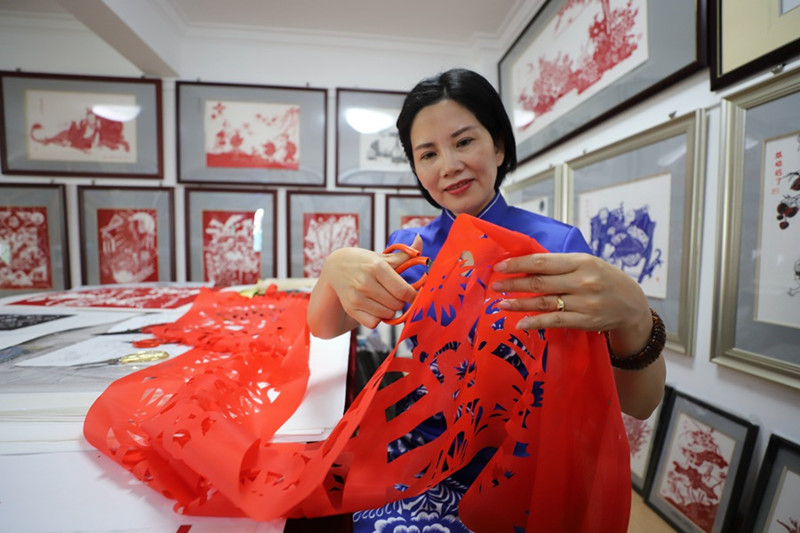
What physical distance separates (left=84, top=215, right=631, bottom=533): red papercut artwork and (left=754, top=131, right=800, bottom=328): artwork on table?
650mm

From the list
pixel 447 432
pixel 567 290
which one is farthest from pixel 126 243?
pixel 567 290

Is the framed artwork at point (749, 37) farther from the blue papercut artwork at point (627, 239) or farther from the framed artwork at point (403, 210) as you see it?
the framed artwork at point (403, 210)

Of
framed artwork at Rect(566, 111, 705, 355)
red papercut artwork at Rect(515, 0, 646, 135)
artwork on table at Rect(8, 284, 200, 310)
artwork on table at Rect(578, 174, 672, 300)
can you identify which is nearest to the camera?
→ framed artwork at Rect(566, 111, 705, 355)

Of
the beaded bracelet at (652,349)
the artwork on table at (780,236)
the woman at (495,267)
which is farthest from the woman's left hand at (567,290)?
the artwork on table at (780,236)

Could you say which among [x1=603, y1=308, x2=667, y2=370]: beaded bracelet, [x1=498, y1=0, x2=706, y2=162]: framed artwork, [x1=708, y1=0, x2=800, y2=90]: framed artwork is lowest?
[x1=603, y1=308, x2=667, y2=370]: beaded bracelet

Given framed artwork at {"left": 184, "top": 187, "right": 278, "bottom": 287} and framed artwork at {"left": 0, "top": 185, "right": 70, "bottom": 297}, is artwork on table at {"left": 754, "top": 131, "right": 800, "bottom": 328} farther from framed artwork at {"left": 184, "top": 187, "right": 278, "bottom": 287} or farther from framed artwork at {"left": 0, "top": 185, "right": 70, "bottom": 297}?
framed artwork at {"left": 0, "top": 185, "right": 70, "bottom": 297}

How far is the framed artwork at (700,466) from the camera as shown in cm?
81

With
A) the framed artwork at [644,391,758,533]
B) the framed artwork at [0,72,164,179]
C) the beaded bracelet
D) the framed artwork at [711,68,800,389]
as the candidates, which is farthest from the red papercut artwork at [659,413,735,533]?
the framed artwork at [0,72,164,179]

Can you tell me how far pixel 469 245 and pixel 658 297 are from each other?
96 cm

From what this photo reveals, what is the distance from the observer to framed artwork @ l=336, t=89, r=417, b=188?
225 cm

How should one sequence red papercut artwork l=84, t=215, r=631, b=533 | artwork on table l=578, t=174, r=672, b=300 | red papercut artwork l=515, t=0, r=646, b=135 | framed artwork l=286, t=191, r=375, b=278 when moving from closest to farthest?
red papercut artwork l=84, t=215, r=631, b=533 < artwork on table l=578, t=174, r=672, b=300 < red papercut artwork l=515, t=0, r=646, b=135 < framed artwork l=286, t=191, r=375, b=278

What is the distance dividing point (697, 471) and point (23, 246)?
335 centimetres

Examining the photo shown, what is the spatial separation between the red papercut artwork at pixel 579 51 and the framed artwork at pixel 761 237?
0.50m

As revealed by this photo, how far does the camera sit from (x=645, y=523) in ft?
3.28
